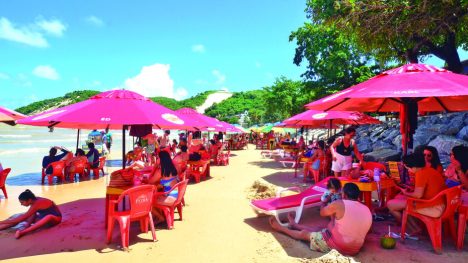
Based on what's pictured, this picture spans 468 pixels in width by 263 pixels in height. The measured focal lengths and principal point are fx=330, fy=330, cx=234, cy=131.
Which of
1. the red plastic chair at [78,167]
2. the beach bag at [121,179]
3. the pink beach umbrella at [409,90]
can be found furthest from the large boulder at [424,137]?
the red plastic chair at [78,167]

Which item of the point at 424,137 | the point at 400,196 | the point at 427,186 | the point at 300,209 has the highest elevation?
the point at 424,137

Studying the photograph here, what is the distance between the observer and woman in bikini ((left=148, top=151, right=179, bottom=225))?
17.3 feet

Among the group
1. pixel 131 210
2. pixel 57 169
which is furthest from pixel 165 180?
pixel 57 169

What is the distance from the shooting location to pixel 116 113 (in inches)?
184

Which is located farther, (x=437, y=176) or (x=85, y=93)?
(x=85, y=93)

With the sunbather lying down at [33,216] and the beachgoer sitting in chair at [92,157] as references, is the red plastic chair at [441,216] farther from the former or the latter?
the beachgoer sitting in chair at [92,157]

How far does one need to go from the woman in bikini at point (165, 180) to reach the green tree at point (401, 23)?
7.74 metres

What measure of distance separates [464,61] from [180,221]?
21997mm

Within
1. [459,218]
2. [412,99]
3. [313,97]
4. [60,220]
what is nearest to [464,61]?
[313,97]

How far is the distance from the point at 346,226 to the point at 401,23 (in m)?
8.57

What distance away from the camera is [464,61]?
20.5 metres

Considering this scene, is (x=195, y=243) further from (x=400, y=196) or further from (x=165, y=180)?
(x=400, y=196)

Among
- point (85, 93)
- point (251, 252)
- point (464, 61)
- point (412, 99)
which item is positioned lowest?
point (251, 252)

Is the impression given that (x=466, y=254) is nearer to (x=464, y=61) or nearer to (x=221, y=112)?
(x=464, y=61)
